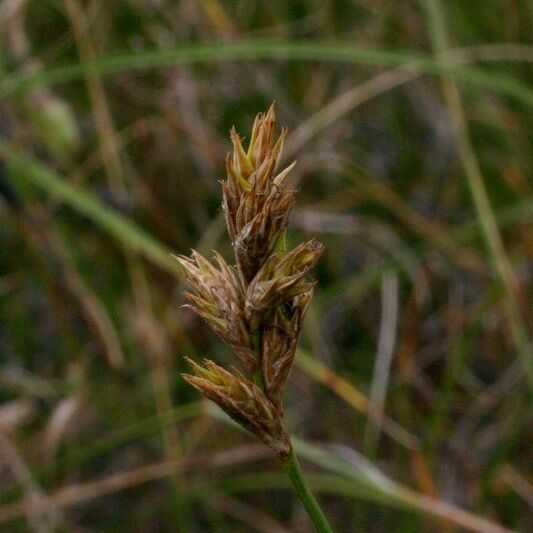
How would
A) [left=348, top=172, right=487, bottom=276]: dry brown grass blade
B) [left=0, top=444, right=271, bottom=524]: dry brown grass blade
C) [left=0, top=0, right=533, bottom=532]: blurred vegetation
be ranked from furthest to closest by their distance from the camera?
[left=348, top=172, right=487, bottom=276]: dry brown grass blade < [left=0, top=0, right=533, bottom=532]: blurred vegetation < [left=0, top=444, right=271, bottom=524]: dry brown grass blade

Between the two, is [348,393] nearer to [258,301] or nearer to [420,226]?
[420,226]

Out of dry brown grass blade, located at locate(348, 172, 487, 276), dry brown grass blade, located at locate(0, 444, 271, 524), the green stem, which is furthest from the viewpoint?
dry brown grass blade, located at locate(348, 172, 487, 276)

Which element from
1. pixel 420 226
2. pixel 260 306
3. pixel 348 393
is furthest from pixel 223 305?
pixel 420 226

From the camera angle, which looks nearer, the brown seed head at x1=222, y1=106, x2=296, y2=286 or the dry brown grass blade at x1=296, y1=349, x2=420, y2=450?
the brown seed head at x1=222, y1=106, x2=296, y2=286

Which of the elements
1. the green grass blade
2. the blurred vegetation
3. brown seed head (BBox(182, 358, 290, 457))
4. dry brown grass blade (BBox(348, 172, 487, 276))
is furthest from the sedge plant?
dry brown grass blade (BBox(348, 172, 487, 276))

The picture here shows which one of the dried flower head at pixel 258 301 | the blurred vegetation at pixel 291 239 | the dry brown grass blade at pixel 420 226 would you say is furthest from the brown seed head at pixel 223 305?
the dry brown grass blade at pixel 420 226

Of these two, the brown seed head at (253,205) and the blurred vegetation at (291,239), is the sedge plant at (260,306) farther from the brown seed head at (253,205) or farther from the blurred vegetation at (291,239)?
the blurred vegetation at (291,239)

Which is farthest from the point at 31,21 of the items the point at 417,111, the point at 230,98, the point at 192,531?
the point at 192,531

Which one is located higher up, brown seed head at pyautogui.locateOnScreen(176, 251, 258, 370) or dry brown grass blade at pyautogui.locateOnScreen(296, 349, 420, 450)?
dry brown grass blade at pyautogui.locateOnScreen(296, 349, 420, 450)

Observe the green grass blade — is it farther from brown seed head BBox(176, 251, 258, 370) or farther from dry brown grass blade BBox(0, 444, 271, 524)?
brown seed head BBox(176, 251, 258, 370)
